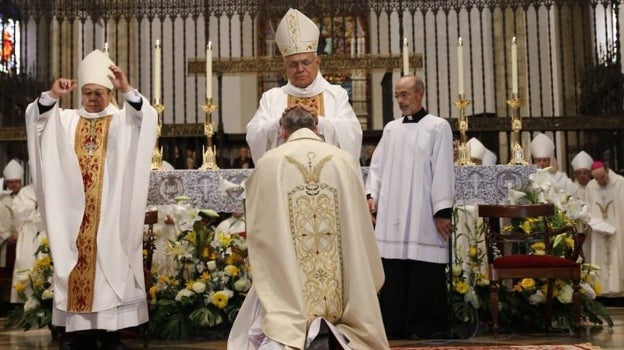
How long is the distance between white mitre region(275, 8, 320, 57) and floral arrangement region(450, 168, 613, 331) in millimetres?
1844

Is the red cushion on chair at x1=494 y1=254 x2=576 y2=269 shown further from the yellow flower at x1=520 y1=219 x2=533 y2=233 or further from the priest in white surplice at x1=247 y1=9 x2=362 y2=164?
the priest in white surplice at x1=247 y1=9 x2=362 y2=164

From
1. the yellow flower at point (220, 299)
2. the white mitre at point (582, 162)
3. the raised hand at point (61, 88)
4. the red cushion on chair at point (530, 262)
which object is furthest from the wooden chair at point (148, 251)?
the white mitre at point (582, 162)

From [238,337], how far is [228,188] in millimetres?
2203

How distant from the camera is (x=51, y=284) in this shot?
5.72 meters

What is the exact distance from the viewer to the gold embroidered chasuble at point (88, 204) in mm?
4715

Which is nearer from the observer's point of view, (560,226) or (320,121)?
(320,121)

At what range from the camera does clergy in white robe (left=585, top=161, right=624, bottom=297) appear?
29.3ft

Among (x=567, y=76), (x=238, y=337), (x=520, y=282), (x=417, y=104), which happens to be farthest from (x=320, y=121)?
(x=567, y=76)

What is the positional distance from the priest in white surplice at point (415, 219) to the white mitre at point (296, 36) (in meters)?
0.75

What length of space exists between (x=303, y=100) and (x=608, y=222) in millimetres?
5371

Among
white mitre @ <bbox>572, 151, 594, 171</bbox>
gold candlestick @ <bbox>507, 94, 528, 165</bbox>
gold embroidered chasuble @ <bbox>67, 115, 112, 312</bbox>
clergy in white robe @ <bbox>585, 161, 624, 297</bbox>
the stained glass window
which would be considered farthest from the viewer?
the stained glass window

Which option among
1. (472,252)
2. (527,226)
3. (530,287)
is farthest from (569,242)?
(472,252)

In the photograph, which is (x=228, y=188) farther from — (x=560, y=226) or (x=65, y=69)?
(x=65, y=69)

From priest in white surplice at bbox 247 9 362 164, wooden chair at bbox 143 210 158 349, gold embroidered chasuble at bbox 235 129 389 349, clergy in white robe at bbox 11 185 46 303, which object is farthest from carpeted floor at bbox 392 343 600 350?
clergy in white robe at bbox 11 185 46 303
